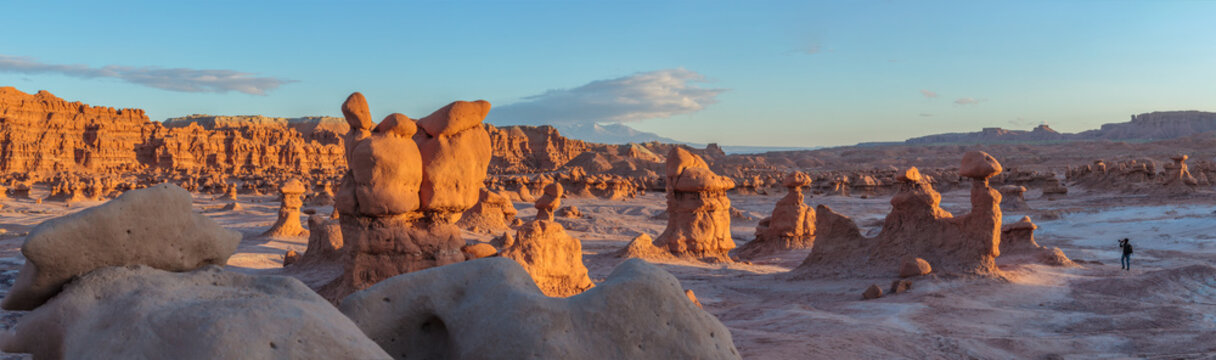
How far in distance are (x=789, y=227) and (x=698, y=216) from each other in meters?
3.18

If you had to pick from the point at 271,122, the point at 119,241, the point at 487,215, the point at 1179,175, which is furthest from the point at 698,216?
the point at 271,122

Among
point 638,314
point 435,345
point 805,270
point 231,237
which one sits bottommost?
point 805,270

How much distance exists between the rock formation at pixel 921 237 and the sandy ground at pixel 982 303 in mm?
664

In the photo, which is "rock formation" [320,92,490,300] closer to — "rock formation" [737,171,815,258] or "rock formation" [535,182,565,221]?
"rock formation" [737,171,815,258]

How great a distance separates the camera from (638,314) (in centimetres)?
325

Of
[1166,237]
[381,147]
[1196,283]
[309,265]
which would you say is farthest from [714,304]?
[1166,237]

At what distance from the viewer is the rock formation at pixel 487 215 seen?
19.4 meters

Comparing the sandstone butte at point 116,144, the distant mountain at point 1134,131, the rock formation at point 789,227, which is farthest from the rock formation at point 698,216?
the distant mountain at point 1134,131

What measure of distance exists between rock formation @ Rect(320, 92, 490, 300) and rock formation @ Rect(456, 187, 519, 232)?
417 inches

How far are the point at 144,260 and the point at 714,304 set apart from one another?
8.04 metres

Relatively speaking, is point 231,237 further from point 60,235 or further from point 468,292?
point 468,292

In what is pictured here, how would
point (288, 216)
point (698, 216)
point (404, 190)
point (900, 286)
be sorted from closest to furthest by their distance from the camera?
point (404, 190) < point (900, 286) < point (698, 216) < point (288, 216)

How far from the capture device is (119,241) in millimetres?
3377

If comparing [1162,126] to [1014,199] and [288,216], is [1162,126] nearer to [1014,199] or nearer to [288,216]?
[1014,199]
